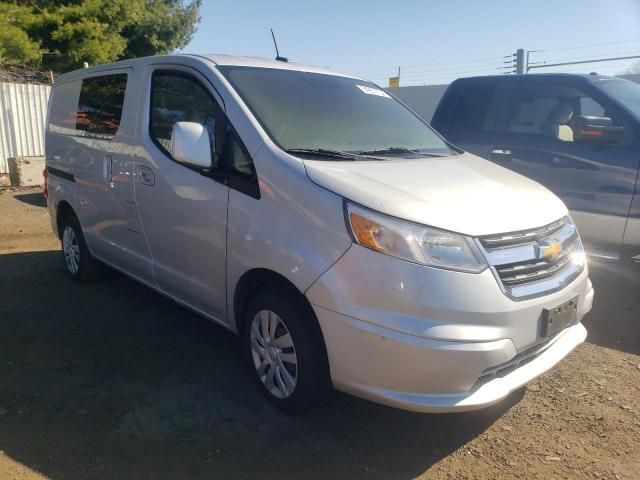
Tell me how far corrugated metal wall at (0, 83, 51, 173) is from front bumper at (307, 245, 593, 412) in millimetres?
10988

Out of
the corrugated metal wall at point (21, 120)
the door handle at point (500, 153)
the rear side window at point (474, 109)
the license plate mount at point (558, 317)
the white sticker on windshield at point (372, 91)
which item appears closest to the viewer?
the license plate mount at point (558, 317)

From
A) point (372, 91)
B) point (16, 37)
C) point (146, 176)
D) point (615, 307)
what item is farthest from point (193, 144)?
point (16, 37)

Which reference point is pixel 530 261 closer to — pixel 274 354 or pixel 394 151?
pixel 394 151

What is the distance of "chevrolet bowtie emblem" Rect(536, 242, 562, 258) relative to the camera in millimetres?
2727

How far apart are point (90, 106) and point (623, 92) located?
4859 mm

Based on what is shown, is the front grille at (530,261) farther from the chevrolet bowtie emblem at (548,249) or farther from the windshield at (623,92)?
the windshield at (623,92)

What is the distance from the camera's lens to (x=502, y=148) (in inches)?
215

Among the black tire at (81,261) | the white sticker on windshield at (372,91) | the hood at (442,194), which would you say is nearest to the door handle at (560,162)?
the white sticker on windshield at (372,91)

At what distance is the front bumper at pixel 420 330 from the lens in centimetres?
241

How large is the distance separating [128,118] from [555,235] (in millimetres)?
3032

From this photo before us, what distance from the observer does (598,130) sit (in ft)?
15.7

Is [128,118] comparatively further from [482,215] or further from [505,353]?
[505,353]

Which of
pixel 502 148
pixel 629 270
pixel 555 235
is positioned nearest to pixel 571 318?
pixel 555 235

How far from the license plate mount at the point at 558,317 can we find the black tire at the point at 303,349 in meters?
1.07
